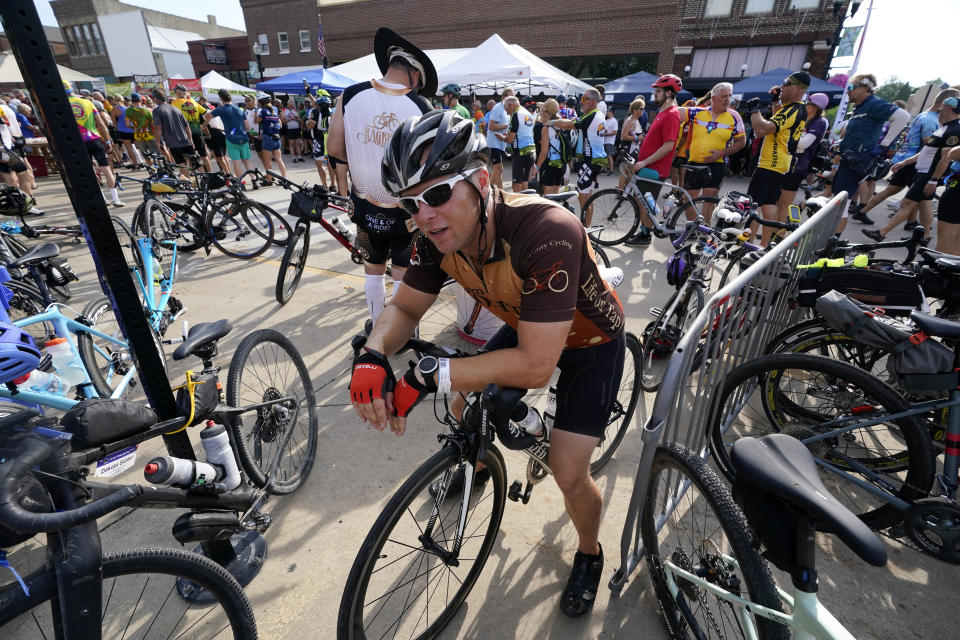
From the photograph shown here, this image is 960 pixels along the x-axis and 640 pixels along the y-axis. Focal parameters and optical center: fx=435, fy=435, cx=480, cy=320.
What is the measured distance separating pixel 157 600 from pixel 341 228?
3.99 m

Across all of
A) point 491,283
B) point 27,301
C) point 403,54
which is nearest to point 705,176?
point 403,54

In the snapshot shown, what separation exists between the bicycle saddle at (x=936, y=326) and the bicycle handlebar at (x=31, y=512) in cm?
343

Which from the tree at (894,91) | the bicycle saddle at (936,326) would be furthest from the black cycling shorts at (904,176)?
the tree at (894,91)

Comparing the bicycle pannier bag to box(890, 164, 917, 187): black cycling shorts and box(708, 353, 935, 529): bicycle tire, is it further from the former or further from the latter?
box(890, 164, 917, 187): black cycling shorts

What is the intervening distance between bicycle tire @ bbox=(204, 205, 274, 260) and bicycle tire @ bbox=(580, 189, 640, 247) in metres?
5.16

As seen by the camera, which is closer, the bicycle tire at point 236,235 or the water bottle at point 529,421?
the water bottle at point 529,421

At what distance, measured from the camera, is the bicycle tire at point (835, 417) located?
7.29 ft

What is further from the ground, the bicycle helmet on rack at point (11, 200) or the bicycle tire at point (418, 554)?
the bicycle helmet on rack at point (11, 200)

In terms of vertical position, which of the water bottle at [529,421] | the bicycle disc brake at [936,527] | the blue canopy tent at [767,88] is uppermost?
the blue canopy tent at [767,88]

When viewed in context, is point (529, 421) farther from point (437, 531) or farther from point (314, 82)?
point (314, 82)

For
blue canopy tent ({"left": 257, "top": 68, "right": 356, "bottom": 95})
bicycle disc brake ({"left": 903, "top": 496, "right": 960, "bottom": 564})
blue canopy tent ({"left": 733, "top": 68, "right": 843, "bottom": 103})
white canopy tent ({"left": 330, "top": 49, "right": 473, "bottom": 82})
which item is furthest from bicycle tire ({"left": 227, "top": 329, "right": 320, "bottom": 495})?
white canopy tent ({"left": 330, "top": 49, "right": 473, "bottom": 82})

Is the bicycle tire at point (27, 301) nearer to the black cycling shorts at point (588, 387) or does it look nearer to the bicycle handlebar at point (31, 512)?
the bicycle handlebar at point (31, 512)

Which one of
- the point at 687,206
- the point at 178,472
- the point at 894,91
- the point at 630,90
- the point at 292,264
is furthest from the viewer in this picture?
the point at 894,91

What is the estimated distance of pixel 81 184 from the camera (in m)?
1.45
